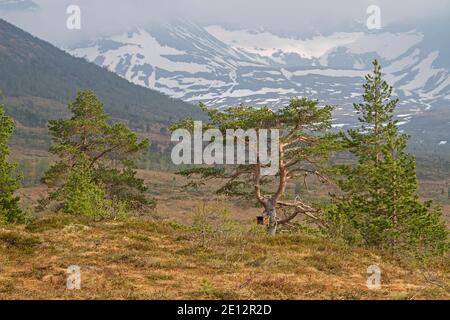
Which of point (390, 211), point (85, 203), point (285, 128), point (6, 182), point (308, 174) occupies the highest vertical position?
point (285, 128)

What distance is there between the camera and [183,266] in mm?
15383

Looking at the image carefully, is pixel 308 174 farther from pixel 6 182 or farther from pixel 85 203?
pixel 6 182

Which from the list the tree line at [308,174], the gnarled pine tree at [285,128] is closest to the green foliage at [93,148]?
the tree line at [308,174]

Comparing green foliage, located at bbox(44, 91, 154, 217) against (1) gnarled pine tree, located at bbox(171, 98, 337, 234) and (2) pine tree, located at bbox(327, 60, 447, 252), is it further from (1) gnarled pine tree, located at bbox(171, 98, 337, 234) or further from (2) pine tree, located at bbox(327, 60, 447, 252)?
(2) pine tree, located at bbox(327, 60, 447, 252)

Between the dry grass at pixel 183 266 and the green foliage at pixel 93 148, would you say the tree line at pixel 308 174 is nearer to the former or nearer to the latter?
the green foliage at pixel 93 148

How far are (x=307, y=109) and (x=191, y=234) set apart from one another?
13.0 m

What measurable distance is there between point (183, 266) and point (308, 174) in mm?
19032

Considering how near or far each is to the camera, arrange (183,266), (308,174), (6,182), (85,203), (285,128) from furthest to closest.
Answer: (308,174)
(6,182)
(285,128)
(85,203)
(183,266)

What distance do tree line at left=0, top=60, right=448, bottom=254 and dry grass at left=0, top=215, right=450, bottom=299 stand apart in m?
4.13

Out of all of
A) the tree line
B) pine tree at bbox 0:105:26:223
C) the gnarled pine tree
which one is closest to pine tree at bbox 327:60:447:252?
the tree line

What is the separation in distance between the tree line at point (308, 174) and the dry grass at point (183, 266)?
413cm

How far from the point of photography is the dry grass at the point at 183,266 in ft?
40.1

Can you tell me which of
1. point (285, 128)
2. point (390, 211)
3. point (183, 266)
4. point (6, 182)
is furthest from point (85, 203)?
point (390, 211)
